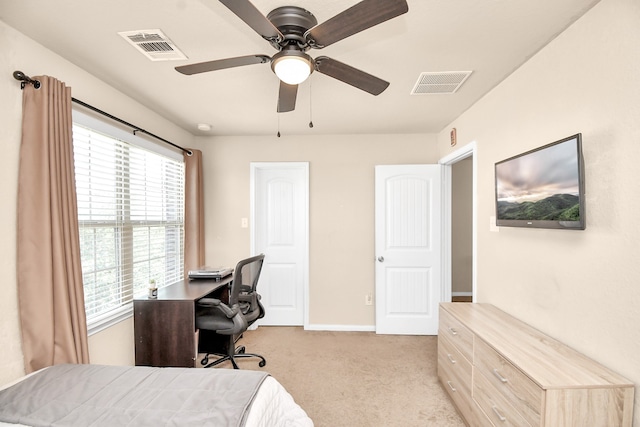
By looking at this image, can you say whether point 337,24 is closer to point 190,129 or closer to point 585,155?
point 585,155

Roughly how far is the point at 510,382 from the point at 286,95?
6.31ft

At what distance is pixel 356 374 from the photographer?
8.88 feet

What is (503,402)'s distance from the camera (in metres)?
1.56

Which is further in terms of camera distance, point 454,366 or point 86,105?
point 454,366

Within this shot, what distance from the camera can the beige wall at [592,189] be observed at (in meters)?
1.29

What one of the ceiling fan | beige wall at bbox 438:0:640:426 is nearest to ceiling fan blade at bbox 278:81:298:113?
the ceiling fan

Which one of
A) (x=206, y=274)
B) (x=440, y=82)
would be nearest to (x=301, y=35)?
(x=440, y=82)

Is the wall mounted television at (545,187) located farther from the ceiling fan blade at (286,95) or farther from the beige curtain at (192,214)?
the beige curtain at (192,214)

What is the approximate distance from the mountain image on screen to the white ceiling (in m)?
0.93

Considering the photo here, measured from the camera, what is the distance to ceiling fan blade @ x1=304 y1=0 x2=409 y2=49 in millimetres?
1088

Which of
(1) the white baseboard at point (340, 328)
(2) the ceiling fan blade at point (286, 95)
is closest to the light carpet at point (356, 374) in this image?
(1) the white baseboard at point (340, 328)

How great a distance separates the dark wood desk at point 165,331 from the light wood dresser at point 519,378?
78.1 inches

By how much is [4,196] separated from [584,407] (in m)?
2.94

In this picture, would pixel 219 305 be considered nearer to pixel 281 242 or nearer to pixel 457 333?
pixel 281 242
